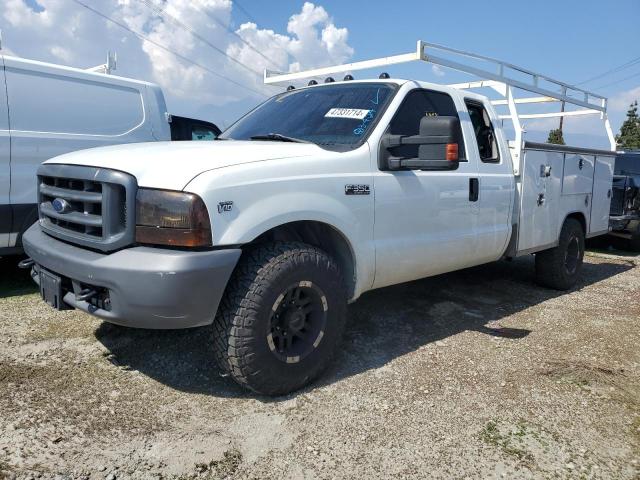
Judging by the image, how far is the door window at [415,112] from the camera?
12.3 feet

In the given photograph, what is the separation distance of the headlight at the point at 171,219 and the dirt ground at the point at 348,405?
74 cm

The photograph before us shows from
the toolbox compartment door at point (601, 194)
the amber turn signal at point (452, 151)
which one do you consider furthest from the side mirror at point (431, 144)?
the toolbox compartment door at point (601, 194)

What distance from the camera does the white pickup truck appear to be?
2646 millimetres

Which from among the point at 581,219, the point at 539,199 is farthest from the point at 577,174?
the point at 539,199

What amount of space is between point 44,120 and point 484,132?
4168 mm

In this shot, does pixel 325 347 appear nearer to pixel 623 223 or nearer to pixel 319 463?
pixel 319 463

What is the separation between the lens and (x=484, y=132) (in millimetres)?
4711

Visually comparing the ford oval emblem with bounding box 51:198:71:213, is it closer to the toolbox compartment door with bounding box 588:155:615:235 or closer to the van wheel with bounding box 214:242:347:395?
the van wheel with bounding box 214:242:347:395

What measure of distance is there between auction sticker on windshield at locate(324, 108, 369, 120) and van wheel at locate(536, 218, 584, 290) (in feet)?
10.5

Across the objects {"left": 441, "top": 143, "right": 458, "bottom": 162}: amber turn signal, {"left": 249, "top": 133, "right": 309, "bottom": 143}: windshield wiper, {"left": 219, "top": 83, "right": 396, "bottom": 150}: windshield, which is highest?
{"left": 219, "top": 83, "right": 396, "bottom": 150}: windshield

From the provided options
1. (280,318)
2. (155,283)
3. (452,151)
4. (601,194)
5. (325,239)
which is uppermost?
(452,151)

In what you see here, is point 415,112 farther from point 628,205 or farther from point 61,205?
point 628,205

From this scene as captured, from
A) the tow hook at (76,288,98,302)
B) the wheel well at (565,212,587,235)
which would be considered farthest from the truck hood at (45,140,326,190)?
the wheel well at (565,212,587,235)

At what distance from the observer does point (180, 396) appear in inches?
121
